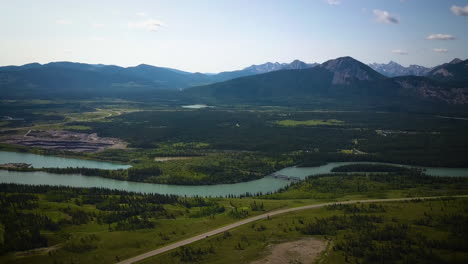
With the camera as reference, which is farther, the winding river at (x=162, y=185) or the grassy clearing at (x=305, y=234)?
the winding river at (x=162, y=185)

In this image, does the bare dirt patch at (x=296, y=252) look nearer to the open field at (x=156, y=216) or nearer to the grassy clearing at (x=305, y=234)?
the grassy clearing at (x=305, y=234)

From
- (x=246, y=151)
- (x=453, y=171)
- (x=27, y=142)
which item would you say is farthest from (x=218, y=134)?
(x=453, y=171)

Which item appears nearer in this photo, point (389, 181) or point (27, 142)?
point (389, 181)

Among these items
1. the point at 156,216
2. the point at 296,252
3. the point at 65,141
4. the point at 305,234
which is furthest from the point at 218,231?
the point at 65,141

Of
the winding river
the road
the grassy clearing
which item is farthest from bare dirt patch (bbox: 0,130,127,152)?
the grassy clearing

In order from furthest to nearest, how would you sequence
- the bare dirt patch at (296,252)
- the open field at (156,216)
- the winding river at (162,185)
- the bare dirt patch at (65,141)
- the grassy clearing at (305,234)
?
the bare dirt patch at (65,141) < the winding river at (162,185) < the open field at (156,216) < the grassy clearing at (305,234) < the bare dirt patch at (296,252)

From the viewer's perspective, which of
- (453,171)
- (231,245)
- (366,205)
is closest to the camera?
(231,245)

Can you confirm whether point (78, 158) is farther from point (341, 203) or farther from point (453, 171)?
point (453, 171)

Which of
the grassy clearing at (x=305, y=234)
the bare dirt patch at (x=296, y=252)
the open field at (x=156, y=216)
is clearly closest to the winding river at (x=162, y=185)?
the open field at (x=156, y=216)

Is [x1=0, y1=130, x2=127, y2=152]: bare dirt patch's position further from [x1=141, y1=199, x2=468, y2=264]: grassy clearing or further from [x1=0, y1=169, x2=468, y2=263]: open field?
[x1=141, y1=199, x2=468, y2=264]: grassy clearing
